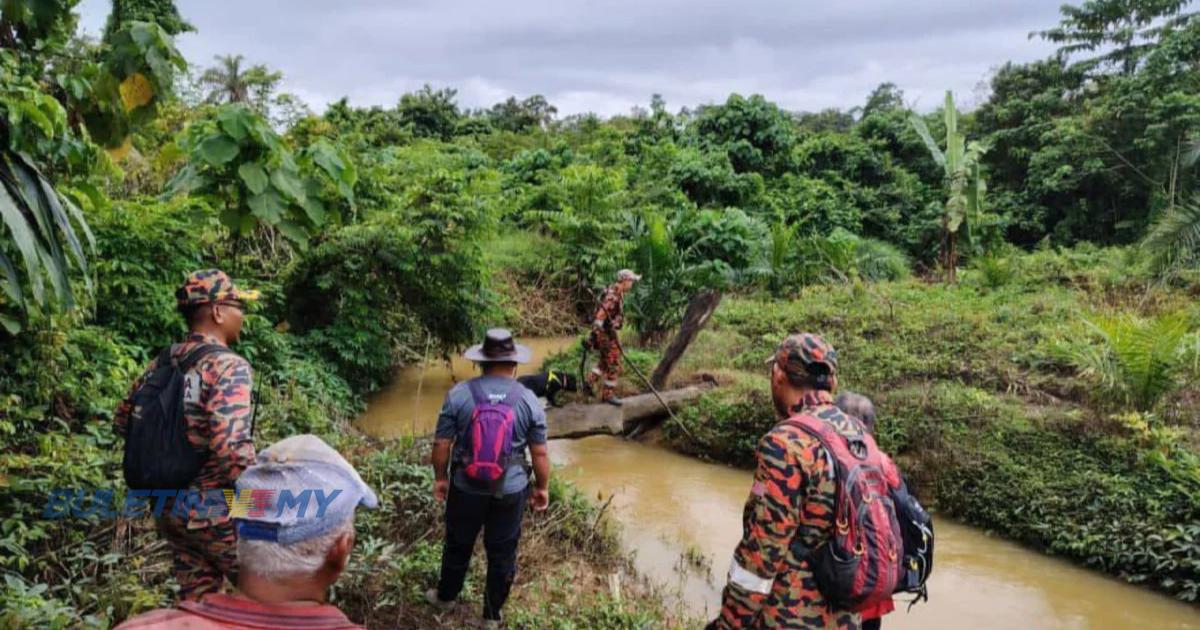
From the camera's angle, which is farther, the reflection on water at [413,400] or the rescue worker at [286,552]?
the reflection on water at [413,400]

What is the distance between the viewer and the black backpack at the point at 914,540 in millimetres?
2652

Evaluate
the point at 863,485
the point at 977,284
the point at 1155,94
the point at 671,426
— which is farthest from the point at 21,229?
the point at 1155,94

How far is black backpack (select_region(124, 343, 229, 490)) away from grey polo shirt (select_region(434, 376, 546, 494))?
1.15 metres

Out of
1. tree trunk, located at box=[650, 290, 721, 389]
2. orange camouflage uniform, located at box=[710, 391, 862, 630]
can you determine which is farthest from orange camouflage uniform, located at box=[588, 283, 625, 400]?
orange camouflage uniform, located at box=[710, 391, 862, 630]

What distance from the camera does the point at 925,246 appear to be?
63.9 feet

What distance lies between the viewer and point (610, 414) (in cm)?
870

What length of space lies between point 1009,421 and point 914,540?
540 centimetres

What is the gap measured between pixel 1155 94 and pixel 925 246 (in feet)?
19.7

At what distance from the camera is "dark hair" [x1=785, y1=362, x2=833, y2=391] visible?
95.0 inches

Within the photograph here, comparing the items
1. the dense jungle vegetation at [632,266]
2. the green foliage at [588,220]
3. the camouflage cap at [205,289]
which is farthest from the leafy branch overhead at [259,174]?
the green foliage at [588,220]

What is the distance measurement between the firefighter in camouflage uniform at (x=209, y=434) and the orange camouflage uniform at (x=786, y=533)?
1747mm

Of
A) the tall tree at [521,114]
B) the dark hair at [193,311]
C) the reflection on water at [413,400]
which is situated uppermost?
the tall tree at [521,114]

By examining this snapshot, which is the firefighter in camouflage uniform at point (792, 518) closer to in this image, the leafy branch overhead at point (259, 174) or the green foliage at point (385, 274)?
the leafy branch overhead at point (259, 174)

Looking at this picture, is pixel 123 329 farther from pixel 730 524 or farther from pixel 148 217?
pixel 730 524
